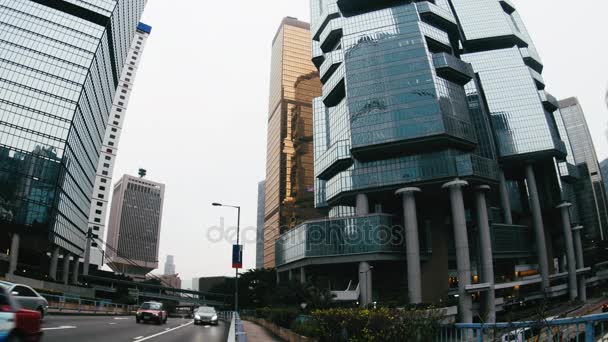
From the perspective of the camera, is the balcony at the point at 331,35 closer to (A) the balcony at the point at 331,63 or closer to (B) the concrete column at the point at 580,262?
(A) the balcony at the point at 331,63

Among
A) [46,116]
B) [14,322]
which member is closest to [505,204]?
[46,116]

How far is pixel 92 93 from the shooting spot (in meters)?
89.1

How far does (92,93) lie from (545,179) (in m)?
109

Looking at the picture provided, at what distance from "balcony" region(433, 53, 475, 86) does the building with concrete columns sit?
37 centimetres

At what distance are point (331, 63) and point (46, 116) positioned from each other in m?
59.2

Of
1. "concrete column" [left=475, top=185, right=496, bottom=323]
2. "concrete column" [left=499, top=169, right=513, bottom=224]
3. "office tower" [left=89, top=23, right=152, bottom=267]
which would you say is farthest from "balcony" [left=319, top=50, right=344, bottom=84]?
"office tower" [left=89, top=23, right=152, bottom=267]

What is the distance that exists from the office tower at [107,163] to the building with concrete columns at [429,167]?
7846 centimetres

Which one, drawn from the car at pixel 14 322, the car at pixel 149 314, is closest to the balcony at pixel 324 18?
the car at pixel 149 314

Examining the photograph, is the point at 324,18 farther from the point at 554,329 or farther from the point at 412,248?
the point at 554,329

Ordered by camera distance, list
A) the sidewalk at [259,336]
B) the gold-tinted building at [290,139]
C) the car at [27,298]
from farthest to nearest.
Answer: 1. the gold-tinted building at [290,139]
2. the sidewalk at [259,336]
3. the car at [27,298]

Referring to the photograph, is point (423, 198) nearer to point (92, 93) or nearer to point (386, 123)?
point (386, 123)

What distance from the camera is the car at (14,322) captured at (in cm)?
848

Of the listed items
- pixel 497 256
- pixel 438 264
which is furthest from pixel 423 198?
pixel 497 256

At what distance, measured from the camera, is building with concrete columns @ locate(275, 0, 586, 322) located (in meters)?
75.9
